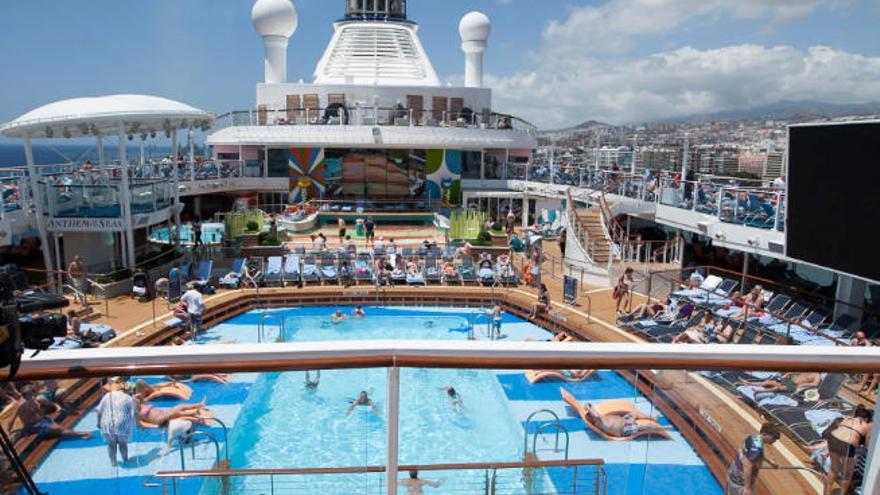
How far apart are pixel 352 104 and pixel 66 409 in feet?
77.9

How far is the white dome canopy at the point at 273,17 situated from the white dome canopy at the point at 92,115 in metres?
15.1

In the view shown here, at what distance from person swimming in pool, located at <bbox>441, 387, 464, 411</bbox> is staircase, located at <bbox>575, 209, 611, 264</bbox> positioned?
496 inches

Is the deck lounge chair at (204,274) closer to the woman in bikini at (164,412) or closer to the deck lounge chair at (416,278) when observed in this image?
the deck lounge chair at (416,278)

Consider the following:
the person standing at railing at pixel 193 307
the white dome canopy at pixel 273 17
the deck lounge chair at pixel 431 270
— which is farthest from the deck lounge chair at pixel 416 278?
the white dome canopy at pixel 273 17

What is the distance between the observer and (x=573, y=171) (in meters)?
21.5

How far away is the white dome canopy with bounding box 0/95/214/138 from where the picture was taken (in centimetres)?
1177

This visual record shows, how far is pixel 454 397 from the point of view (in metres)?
2.11

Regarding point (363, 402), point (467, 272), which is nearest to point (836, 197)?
point (467, 272)

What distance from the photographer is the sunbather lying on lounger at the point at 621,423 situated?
1.91 m

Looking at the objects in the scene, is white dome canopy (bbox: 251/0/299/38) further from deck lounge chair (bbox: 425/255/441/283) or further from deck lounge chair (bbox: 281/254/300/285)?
deck lounge chair (bbox: 425/255/441/283)

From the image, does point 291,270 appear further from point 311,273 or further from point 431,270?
point 431,270

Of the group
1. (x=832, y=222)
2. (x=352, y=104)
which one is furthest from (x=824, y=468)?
(x=352, y=104)

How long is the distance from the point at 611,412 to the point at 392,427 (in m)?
0.72

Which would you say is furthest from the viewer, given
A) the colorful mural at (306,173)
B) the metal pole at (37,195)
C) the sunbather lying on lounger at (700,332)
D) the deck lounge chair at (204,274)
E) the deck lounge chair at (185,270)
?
the colorful mural at (306,173)
